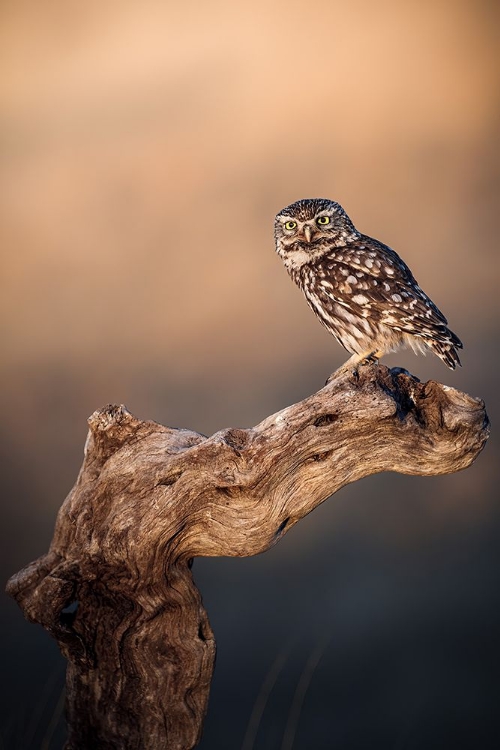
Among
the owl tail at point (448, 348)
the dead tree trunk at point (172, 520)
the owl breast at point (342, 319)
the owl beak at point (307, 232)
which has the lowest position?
the dead tree trunk at point (172, 520)

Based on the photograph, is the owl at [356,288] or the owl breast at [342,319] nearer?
the owl at [356,288]

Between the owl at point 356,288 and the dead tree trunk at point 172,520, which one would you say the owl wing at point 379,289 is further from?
the dead tree trunk at point 172,520

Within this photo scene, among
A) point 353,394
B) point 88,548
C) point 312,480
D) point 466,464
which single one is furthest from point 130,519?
point 466,464

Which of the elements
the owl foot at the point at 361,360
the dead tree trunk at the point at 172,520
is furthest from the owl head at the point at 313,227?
the dead tree trunk at the point at 172,520

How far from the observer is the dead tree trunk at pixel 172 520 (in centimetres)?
283

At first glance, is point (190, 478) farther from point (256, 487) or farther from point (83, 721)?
point (83, 721)

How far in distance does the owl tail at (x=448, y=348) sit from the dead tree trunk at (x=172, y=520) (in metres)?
0.42

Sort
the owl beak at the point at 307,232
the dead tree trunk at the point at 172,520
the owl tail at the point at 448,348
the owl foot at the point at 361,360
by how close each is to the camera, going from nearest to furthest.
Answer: the dead tree trunk at the point at 172,520 → the owl tail at the point at 448,348 → the owl foot at the point at 361,360 → the owl beak at the point at 307,232

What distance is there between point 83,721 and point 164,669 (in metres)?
0.39

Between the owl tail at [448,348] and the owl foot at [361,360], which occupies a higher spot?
the owl foot at [361,360]

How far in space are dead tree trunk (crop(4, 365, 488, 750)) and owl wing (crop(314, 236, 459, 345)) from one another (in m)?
0.46

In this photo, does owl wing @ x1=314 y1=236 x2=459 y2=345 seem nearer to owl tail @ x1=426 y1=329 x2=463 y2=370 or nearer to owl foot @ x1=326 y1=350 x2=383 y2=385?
owl tail @ x1=426 y1=329 x2=463 y2=370

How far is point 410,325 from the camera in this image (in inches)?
135

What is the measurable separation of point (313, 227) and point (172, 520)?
1599 millimetres
